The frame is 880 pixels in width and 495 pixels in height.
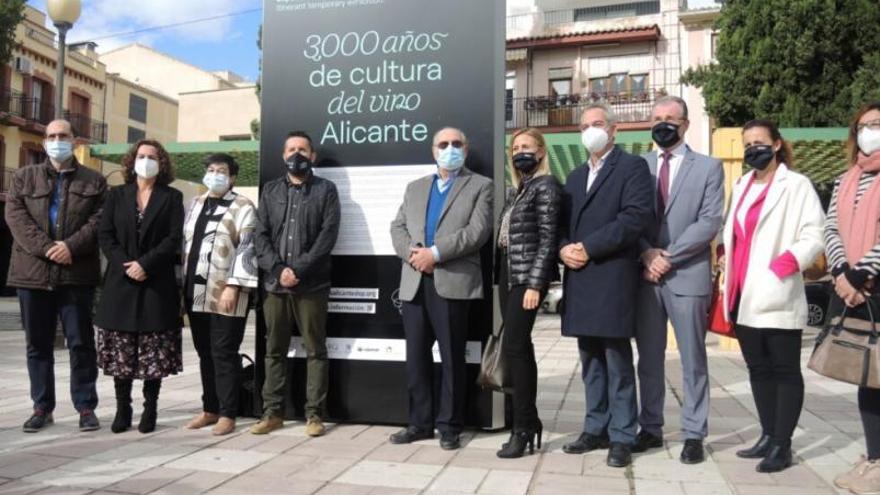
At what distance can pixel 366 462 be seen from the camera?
3.97 m

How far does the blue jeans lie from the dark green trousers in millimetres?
1258

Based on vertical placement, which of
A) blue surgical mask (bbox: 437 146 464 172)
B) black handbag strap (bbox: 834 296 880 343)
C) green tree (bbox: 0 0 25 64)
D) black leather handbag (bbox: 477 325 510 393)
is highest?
green tree (bbox: 0 0 25 64)

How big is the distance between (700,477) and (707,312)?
96cm

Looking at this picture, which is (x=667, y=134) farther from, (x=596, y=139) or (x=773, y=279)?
(x=773, y=279)

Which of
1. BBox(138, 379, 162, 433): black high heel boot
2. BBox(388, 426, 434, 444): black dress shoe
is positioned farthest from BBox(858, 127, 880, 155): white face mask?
BBox(138, 379, 162, 433): black high heel boot

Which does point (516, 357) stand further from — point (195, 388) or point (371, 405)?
point (195, 388)

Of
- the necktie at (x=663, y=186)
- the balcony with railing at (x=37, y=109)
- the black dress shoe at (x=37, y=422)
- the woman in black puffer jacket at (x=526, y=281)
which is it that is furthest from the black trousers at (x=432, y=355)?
the balcony with railing at (x=37, y=109)

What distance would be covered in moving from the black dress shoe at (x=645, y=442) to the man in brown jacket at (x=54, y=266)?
11.5ft

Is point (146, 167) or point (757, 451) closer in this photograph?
point (757, 451)

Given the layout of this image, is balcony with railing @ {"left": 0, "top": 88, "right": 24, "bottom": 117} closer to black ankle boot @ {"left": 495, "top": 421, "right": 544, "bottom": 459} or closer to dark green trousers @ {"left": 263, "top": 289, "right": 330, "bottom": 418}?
dark green trousers @ {"left": 263, "top": 289, "right": 330, "bottom": 418}

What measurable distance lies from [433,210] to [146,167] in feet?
6.57

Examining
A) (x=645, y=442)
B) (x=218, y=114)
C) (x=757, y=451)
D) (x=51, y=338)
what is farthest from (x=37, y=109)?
Result: (x=757, y=451)

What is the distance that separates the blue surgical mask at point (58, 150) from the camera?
485 centimetres

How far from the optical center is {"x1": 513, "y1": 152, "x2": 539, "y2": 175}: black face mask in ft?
13.9
